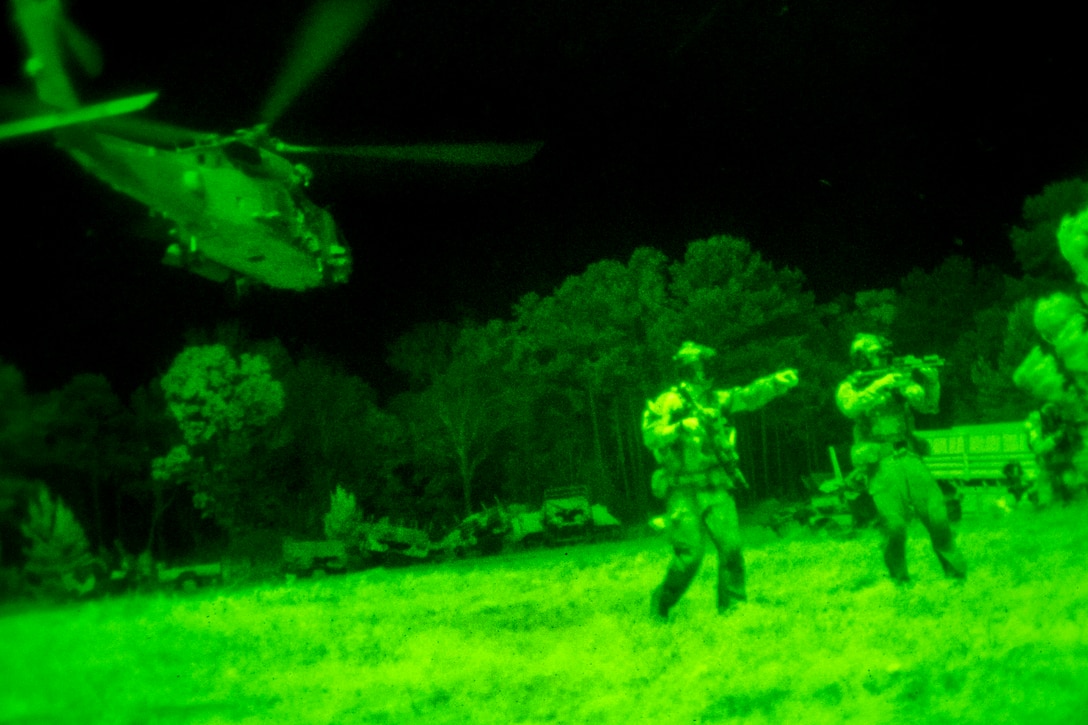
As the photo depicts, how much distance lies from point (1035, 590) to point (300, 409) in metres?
11.1

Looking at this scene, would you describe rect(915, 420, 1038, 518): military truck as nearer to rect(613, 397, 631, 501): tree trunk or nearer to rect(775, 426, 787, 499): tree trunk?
rect(775, 426, 787, 499): tree trunk

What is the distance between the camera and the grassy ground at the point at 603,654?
470 cm

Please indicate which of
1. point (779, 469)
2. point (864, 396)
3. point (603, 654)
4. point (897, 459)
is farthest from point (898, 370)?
point (779, 469)

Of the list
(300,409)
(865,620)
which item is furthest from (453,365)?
(865,620)

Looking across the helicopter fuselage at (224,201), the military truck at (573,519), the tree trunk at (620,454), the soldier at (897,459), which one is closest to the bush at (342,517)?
the military truck at (573,519)

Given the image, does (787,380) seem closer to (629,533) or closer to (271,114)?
(271,114)

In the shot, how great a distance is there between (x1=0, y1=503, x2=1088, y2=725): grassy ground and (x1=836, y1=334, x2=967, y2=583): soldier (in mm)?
315

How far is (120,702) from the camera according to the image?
505 cm

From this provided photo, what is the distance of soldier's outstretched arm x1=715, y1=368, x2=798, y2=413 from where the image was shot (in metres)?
8.10

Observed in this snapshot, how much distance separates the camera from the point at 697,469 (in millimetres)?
8180

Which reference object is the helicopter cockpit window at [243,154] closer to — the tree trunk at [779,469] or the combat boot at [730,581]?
the combat boot at [730,581]

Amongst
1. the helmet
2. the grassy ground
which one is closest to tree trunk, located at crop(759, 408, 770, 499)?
the grassy ground

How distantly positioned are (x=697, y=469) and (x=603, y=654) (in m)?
2.17

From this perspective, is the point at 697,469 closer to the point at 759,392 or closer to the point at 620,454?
the point at 759,392
